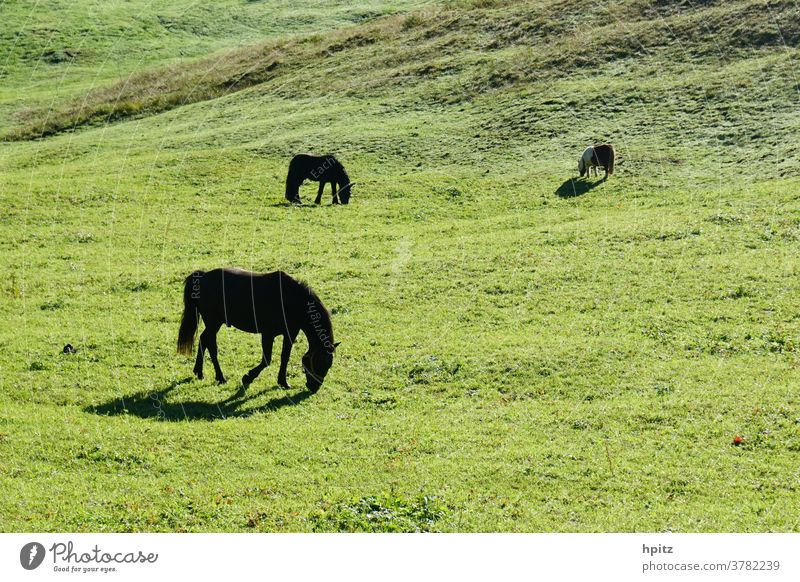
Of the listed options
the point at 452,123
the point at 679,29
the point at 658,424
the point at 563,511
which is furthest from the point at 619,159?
the point at 563,511

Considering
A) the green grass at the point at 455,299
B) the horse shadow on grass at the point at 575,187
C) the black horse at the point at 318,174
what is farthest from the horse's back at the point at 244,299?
the horse shadow on grass at the point at 575,187

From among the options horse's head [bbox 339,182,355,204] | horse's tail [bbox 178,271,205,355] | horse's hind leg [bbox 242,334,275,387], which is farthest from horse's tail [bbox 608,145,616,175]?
horse's tail [bbox 178,271,205,355]

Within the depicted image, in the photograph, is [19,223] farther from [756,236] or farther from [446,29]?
[446,29]

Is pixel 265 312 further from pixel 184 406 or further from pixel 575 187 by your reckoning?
pixel 575 187

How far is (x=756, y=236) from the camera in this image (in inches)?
1109

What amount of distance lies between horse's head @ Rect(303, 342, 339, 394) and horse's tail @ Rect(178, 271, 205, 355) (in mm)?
2568

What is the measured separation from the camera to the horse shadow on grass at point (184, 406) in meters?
17.7

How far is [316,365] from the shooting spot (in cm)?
1838

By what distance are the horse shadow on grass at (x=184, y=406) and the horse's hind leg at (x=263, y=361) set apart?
0.25 meters

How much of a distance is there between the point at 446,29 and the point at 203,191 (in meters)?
29.0

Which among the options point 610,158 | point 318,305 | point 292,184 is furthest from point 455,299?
point 610,158

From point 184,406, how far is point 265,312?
242 cm

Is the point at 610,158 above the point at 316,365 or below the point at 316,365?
above

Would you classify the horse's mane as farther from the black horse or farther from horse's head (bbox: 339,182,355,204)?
horse's head (bbox: 339,182,355,204)
